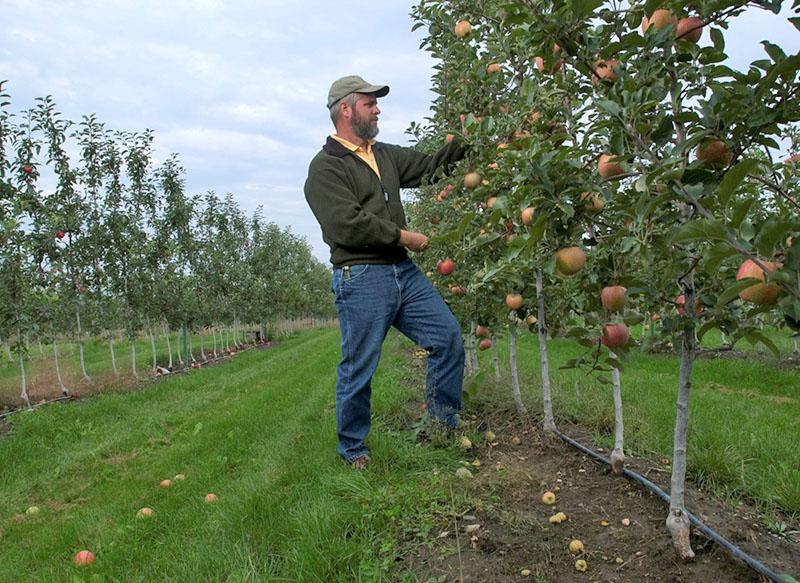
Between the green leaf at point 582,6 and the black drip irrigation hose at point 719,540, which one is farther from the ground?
the green leaf at point 582,6

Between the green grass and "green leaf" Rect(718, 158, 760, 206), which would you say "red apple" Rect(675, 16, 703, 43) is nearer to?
"green leaf" Rect(718, 158, 760, 206)

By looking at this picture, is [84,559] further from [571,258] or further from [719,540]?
[719,540]

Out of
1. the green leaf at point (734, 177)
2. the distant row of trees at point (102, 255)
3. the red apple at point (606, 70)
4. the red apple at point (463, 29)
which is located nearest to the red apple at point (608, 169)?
the red apple at point (606, 70)

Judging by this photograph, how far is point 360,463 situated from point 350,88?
6.94ft

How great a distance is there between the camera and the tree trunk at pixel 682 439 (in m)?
1.87

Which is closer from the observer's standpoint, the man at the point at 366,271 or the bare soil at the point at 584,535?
the bare soil at the point at 584,535

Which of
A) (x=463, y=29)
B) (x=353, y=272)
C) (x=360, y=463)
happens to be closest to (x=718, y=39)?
(x=353, y=272)

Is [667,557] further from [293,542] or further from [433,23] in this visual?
[433,23]

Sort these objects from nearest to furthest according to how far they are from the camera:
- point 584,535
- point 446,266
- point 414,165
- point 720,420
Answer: point 584,535, point 414,165, point 446,266, point 720,420

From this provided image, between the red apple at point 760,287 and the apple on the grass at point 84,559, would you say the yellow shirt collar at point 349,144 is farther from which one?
the red apple at point 760,287

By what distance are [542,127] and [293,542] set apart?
214 cm

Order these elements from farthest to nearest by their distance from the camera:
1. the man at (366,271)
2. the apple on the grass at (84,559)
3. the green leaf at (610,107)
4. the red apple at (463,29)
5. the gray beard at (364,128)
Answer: the red apple at (463,29) < the gray beard at (364,128) < the man at (366,271) < the apple on the grass at (84,559) < the green leaf at (610,107)

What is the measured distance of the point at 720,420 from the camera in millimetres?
4168

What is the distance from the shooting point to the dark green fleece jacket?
3170mm
